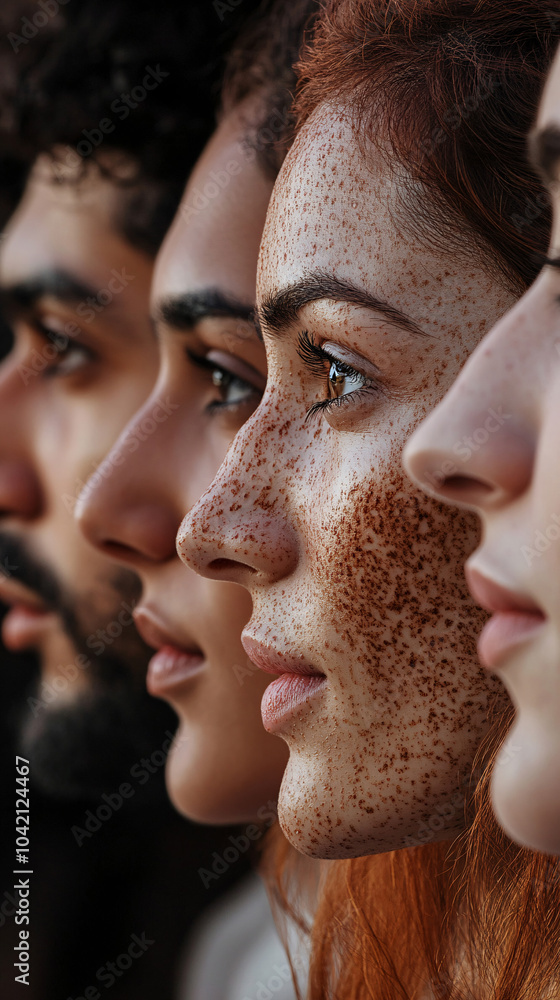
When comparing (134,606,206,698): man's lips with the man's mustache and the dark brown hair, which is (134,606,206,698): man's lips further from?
the dark brown hair

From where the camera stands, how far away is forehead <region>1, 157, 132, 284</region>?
147 centimetres

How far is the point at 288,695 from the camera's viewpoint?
2.86ft

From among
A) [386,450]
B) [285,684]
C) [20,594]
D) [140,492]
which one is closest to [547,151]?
[386,450]

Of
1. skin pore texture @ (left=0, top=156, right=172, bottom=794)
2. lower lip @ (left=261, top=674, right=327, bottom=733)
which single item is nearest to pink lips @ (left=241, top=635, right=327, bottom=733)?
lower lip @ (left=261, top=674, right=327, bottom=733)

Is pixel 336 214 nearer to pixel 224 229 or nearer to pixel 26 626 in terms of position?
pixel 224 229

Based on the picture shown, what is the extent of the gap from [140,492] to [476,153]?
2.05 feet

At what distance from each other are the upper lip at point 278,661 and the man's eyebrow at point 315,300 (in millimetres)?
291

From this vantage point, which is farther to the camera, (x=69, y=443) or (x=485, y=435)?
(x=69, y=443)

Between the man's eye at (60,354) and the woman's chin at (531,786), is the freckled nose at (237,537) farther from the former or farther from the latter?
the man's eye at (60,354)

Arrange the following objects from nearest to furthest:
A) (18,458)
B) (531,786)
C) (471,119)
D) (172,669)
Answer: (531,786)
(471,119)
(172,669)
(18,458)

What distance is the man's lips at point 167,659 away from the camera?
1219 millimetres

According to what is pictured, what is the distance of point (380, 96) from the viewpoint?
0.82 meters

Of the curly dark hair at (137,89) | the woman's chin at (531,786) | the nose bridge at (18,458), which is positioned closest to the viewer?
the woman's chin at (531,786)

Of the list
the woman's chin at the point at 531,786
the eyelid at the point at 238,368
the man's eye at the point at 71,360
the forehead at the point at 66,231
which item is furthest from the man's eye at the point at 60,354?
the woman's chin at the point at 531,786
